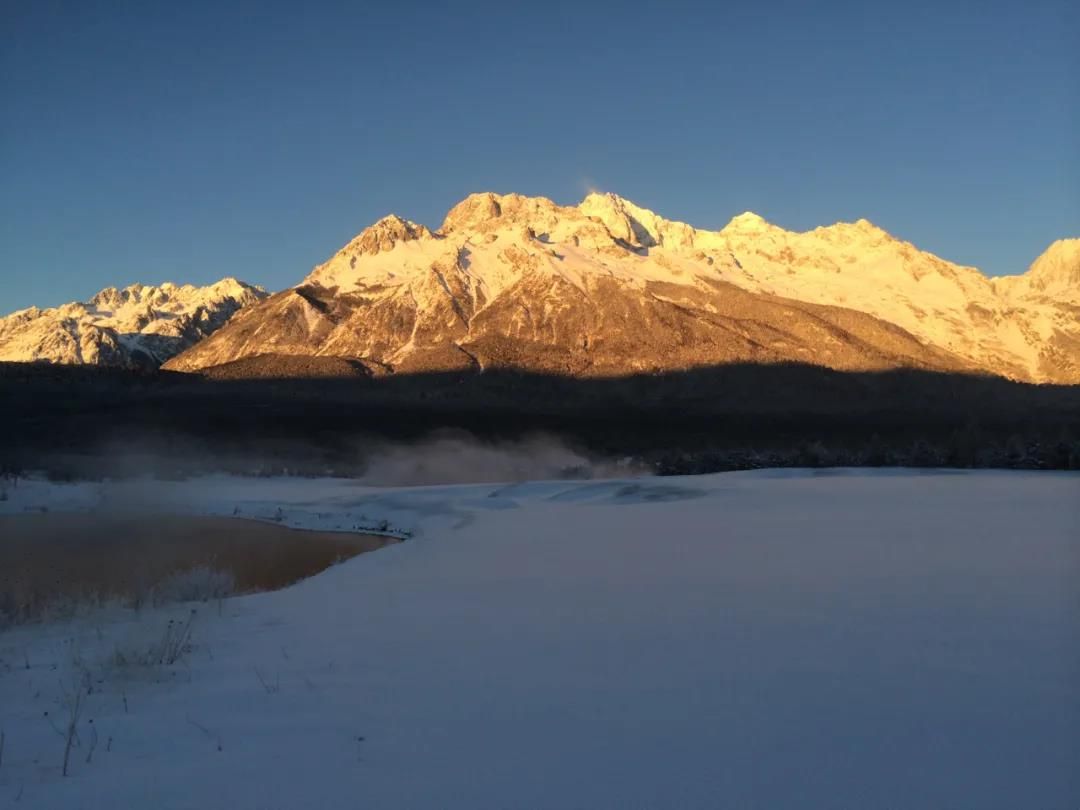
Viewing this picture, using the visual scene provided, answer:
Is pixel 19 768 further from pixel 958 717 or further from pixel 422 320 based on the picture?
pixel 422 320

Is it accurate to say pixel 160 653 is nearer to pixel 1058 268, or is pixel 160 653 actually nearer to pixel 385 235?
pixel 385 235

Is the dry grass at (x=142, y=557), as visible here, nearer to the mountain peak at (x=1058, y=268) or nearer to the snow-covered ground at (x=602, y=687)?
the snow-covered ground at (x=602, y=687)

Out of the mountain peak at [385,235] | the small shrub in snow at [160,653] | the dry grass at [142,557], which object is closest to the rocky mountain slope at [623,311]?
the mountain peak at [385,235]

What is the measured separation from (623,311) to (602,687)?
391 feet

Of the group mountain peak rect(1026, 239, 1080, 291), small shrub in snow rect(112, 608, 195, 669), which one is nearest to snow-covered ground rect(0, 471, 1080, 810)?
small shrub in snow rect(112, 608, 195, 669)

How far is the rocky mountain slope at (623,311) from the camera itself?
113250 millimetres

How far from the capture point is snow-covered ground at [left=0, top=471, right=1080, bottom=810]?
3953mm

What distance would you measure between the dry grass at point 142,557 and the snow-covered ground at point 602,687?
178cm

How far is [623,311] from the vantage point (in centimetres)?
12269

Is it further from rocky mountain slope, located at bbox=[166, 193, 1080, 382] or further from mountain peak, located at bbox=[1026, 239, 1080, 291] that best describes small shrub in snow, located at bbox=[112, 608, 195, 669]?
mountain peak, located at bbox=[1026, 239, 1080, 291]

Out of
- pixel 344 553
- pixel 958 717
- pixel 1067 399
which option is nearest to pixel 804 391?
pixel 1067 399

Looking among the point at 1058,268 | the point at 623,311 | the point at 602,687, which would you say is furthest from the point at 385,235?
the point at 602,687

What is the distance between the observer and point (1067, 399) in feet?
291

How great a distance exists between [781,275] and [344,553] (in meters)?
160
